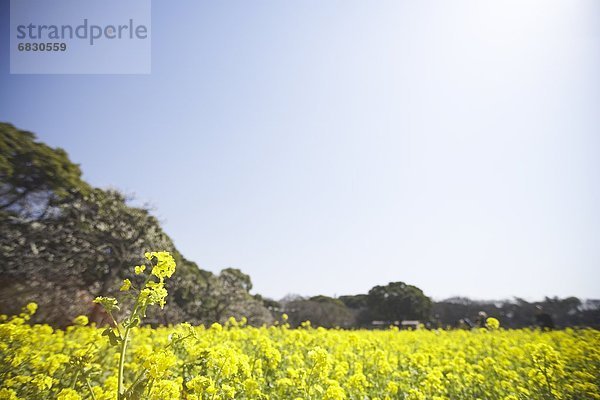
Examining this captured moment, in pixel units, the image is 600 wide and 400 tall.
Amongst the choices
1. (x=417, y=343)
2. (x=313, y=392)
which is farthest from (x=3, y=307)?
(x=417, y=343)

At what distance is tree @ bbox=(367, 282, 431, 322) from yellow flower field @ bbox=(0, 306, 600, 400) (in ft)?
89.7

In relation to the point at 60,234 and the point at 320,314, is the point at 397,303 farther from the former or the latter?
the point at 60,234

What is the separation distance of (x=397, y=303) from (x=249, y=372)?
34.2m

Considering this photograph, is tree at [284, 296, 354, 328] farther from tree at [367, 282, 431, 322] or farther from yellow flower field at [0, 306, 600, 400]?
yellow flower field at [0, 306, 600, 400]

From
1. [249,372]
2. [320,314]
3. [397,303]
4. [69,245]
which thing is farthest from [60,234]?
[397,303]

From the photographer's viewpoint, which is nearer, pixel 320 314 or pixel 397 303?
pixel 397 303

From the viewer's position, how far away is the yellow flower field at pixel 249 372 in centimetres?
249

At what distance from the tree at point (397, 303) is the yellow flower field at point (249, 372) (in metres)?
27.3

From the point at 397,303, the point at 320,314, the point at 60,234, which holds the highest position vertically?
the point at 60,234

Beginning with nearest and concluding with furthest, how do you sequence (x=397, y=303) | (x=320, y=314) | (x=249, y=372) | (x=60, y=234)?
(x=249, y=372)
(x=60, y=234)
(x=397, y=303)
(x=320, y=314)

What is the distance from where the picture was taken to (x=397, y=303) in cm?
3344

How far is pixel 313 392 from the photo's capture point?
11.2 feet

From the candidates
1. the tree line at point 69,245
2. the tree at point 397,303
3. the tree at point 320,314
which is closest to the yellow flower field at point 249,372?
the tree line at point 69,245

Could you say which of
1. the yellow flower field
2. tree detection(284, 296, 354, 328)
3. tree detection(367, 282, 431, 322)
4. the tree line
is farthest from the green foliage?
tree detection(367, 282, 431, 322)
